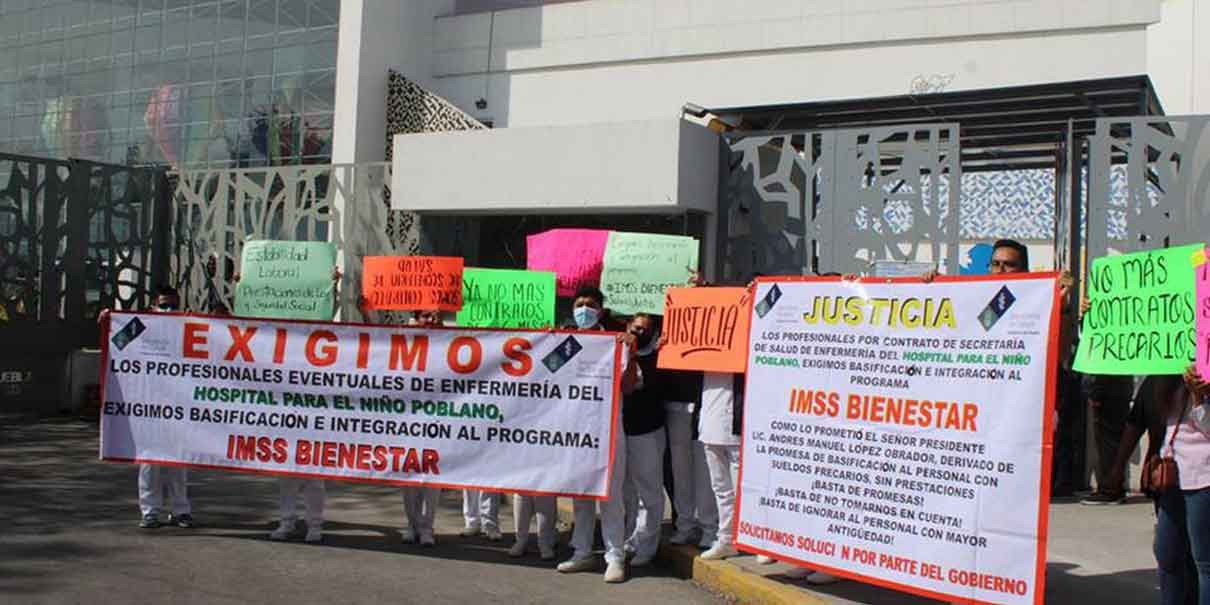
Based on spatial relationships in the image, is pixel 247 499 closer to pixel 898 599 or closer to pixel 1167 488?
pixel 898 599

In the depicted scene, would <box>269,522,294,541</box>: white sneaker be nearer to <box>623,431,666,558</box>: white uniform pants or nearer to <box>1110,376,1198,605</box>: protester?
<box>623,431,666,558</box>: white uniform pants

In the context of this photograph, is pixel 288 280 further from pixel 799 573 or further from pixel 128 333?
pixel 799 573

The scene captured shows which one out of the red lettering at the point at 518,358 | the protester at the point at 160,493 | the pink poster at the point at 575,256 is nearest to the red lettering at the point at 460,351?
the red lettering at the point at 518,358

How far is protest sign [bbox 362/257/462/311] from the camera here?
13.2 meters

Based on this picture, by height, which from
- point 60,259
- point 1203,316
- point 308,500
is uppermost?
point 60,259

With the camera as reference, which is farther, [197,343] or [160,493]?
[160,493]

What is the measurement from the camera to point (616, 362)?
8.34 metres

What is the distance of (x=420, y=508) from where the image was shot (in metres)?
9.30

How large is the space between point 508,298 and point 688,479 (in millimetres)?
3950

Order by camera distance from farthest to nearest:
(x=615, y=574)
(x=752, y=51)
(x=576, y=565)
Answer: (x=752, y=51) < (x=576, y=565) < (x=615, y=574)

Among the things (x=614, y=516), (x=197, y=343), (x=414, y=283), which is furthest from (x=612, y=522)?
(x=414, y=283)

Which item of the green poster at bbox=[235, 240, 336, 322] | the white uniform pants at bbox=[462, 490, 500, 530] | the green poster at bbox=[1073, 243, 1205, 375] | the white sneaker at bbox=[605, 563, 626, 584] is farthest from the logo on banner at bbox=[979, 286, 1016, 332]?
the green poster at bbox=[235, 240, 336, 322]

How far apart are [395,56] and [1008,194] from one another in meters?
11.5

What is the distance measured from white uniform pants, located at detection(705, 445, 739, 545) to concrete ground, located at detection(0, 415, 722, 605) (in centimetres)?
Answer: 48
